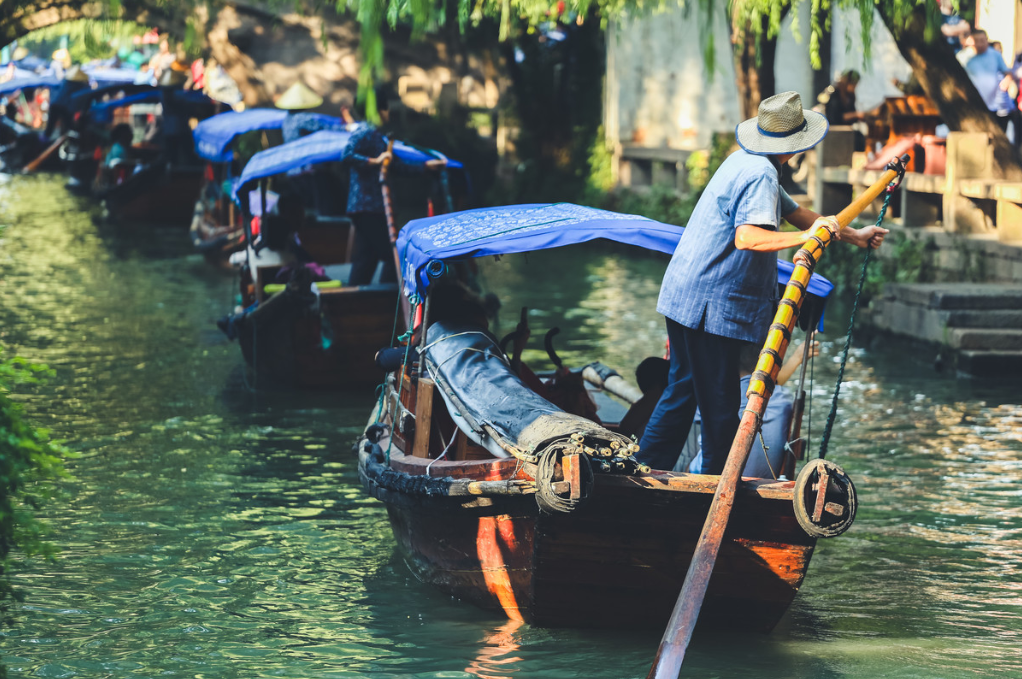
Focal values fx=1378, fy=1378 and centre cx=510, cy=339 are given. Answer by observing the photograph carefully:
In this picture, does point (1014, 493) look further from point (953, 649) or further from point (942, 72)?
point (942, 72)

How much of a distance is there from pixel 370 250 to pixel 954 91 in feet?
18.2

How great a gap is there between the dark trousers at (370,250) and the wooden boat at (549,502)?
4173mm

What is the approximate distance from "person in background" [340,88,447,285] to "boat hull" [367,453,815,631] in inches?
196

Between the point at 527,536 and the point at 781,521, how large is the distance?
0.94m

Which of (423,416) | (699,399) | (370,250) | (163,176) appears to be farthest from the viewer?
(163,176)

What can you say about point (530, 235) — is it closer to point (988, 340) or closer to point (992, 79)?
point (988, 340)

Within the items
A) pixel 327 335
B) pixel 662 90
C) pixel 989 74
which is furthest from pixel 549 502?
pixel 662 90

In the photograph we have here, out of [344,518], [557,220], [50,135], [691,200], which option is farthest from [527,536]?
[50,135]

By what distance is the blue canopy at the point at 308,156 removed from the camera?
1030cm

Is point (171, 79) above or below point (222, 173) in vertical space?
above

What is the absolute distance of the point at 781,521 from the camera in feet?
16.3

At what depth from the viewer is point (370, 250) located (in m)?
10.6

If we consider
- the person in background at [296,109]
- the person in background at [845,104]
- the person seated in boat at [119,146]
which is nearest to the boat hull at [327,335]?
the person in background at [296,109]

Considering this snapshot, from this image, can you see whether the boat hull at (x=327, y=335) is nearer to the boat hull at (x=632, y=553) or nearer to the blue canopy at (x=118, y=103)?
the boat hull at (x=632, y=553)
